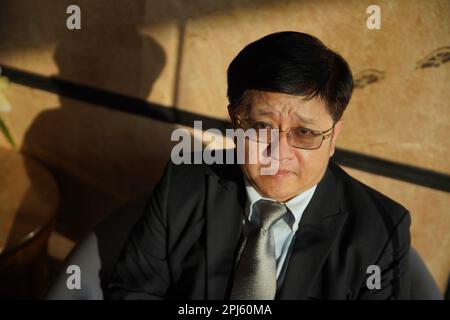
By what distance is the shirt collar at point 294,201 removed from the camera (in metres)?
1.23

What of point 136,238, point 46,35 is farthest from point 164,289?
point 46,35

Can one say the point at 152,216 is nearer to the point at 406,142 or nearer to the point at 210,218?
the point at 210,218

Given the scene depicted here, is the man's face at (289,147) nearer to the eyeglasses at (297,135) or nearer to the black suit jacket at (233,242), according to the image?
the eyeglasses at (297,135)

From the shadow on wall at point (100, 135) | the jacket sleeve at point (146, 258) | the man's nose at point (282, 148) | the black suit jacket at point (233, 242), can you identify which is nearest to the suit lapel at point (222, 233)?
the black suit jacket at point (233, 242)

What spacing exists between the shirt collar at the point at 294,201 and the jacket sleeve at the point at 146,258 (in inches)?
9.4

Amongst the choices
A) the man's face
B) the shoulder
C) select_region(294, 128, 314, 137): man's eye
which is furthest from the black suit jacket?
select_region(294, 128, 314, 137): man's eye

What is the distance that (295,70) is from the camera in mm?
1028

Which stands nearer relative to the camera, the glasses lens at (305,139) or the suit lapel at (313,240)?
the glasses lens at (305,139)

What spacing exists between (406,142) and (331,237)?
18.6 inches

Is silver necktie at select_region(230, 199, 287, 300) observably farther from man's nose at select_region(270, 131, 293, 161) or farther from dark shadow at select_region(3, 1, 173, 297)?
dark shadow at select_region(3, 1, 173, 297)

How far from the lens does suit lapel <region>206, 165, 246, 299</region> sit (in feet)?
4.23

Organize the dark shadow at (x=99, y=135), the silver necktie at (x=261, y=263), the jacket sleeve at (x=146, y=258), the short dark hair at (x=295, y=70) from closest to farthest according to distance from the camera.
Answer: the short dark hair at (x=295, y=70) < the silver necktie at (x=261, y=263) < the jacket sleeve at (x=146, y=258) < the dark shadow at (x=99, y=135)

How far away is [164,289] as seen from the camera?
1.38 meters

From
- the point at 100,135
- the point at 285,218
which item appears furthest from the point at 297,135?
the point at 100,135
